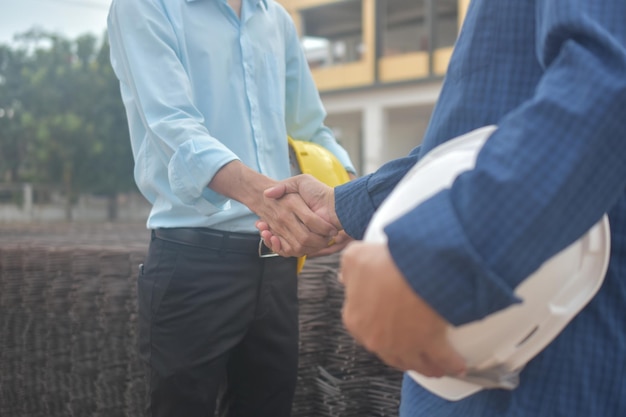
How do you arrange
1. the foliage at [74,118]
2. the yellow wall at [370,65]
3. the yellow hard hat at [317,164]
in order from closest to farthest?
the yellow hard hat at [317,164]
the yellow wall at [370,65]
the foliage at [74,118]

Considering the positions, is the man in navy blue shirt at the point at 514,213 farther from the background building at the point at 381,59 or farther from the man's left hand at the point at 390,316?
the background building at the point at 381,59

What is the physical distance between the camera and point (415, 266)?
0.76m

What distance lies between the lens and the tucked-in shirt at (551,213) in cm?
76

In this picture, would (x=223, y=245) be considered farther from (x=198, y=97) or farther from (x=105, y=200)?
(x=105, y=200)

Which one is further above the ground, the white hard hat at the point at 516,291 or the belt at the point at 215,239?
the white hard hat at the point at 516,291

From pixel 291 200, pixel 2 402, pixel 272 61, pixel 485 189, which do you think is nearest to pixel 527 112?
pixel 485 189

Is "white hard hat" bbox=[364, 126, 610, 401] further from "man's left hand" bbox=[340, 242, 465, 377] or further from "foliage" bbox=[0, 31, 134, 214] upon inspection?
"foliage" bbox=[0, 31, 134, 214]

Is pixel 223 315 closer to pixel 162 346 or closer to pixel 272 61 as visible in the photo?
pixel 162 346

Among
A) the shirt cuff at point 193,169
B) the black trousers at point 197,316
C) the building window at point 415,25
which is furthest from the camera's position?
the building window at point 415,25

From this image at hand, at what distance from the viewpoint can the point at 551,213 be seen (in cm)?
77

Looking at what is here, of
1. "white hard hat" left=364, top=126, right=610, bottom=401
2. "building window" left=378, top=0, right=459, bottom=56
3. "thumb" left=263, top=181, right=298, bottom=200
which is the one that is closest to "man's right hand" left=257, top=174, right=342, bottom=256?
"thumb" left=263, top=181, right=298, bottom=200

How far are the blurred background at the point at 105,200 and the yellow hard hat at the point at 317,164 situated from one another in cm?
66

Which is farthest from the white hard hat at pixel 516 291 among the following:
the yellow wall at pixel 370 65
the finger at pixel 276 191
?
the yellow wall at pixel 370 65

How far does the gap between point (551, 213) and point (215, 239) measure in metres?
1.33
